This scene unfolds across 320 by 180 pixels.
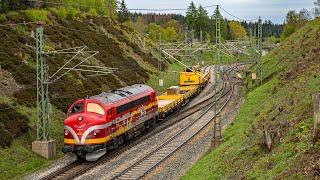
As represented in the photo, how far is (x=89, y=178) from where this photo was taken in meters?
24.6

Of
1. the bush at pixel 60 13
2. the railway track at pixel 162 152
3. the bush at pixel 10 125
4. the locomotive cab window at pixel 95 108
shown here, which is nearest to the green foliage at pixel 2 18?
the bush at pixel 60 13

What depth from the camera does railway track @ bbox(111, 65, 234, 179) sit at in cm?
2489

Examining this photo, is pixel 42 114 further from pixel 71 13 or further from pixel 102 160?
pixel 71 13

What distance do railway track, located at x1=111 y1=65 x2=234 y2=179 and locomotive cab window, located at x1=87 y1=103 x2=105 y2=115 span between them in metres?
3.79

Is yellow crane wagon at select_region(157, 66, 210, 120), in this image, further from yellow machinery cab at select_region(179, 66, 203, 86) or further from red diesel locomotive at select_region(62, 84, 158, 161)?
red diesel locomotive at select_region(62, 84, 158, 161)

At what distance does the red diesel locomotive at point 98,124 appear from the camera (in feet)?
90.8

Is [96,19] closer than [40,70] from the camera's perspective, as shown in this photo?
No

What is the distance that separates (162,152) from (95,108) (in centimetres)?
508

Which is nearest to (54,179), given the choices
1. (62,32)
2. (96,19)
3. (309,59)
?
(309,59)

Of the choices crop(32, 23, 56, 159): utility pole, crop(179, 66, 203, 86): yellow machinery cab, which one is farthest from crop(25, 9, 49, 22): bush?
crop(32, 23, 56, 159): utility pole

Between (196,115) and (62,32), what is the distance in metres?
22.5

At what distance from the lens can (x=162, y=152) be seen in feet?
97.8

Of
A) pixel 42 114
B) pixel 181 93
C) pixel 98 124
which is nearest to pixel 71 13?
pixel 181 93

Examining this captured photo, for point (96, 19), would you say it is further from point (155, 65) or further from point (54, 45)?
point (54, 45)
